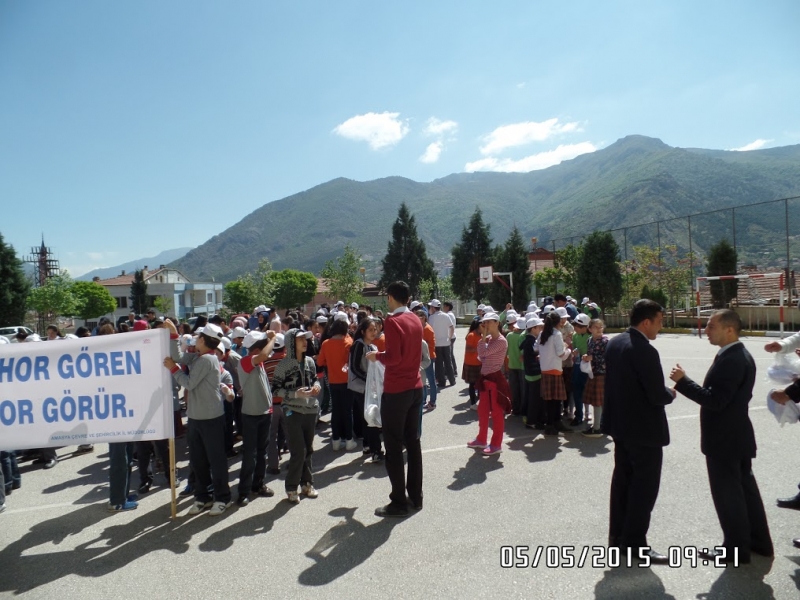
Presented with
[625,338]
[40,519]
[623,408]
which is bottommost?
[40,519]

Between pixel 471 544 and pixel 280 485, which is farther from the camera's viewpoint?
pixel 280 485

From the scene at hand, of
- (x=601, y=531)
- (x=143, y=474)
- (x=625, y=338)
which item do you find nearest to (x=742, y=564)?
(x=601, y=531)

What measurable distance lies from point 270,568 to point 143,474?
2.62m

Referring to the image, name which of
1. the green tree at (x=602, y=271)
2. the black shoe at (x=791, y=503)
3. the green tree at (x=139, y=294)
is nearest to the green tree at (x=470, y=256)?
the green tree at (x=602, y=271)

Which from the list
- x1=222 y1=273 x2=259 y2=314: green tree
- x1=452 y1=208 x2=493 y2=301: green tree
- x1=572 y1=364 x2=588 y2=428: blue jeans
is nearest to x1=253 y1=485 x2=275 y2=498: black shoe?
x1=572 y1=364 x2=588 y2=428: blue jeans

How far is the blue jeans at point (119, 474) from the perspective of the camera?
503 cm

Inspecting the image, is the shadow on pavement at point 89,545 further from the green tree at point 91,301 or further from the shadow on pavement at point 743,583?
the green tree at point 91,301

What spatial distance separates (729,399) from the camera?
3.42m

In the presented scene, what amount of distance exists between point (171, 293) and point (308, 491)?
85.4 meters

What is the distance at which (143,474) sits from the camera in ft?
18.6

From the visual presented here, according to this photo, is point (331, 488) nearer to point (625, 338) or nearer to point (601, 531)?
point (601, 531)

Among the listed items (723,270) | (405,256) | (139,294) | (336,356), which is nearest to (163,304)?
(139,294)

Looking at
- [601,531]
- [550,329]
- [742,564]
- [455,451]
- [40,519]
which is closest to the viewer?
[742,564]
